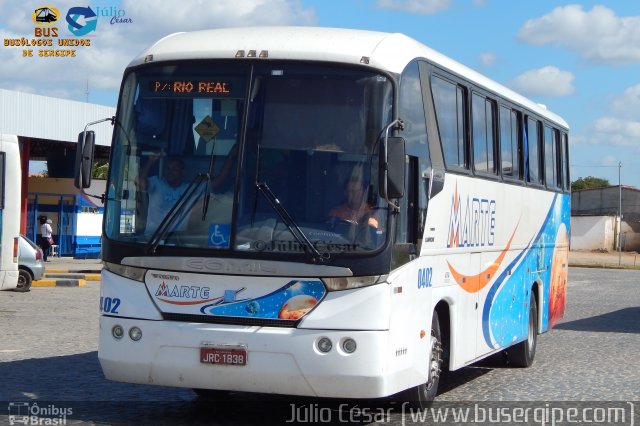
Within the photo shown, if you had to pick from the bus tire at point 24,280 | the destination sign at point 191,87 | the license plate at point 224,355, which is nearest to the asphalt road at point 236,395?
the license plate at point 224,355

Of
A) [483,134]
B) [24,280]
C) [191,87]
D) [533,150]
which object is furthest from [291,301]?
[24,280]

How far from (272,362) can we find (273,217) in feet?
3.62

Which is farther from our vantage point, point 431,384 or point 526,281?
point 526,281

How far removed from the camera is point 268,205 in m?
8.65

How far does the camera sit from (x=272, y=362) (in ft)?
27.8

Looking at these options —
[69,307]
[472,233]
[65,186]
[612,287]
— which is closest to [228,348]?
[472,233]

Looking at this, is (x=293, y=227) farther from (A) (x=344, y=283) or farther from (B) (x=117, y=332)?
(B) (x=117, y=332)

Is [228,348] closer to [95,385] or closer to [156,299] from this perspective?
[156,299]

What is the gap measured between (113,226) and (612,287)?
2899 cm

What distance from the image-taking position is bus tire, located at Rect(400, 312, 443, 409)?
9664 mm

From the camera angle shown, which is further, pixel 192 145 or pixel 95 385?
pixel 95 385

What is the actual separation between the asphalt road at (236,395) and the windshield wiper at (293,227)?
1.87 m

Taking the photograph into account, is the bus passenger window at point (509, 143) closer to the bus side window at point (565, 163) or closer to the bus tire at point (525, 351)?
the bus tire at point (525, 351)

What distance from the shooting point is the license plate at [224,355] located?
8516 millimetres
